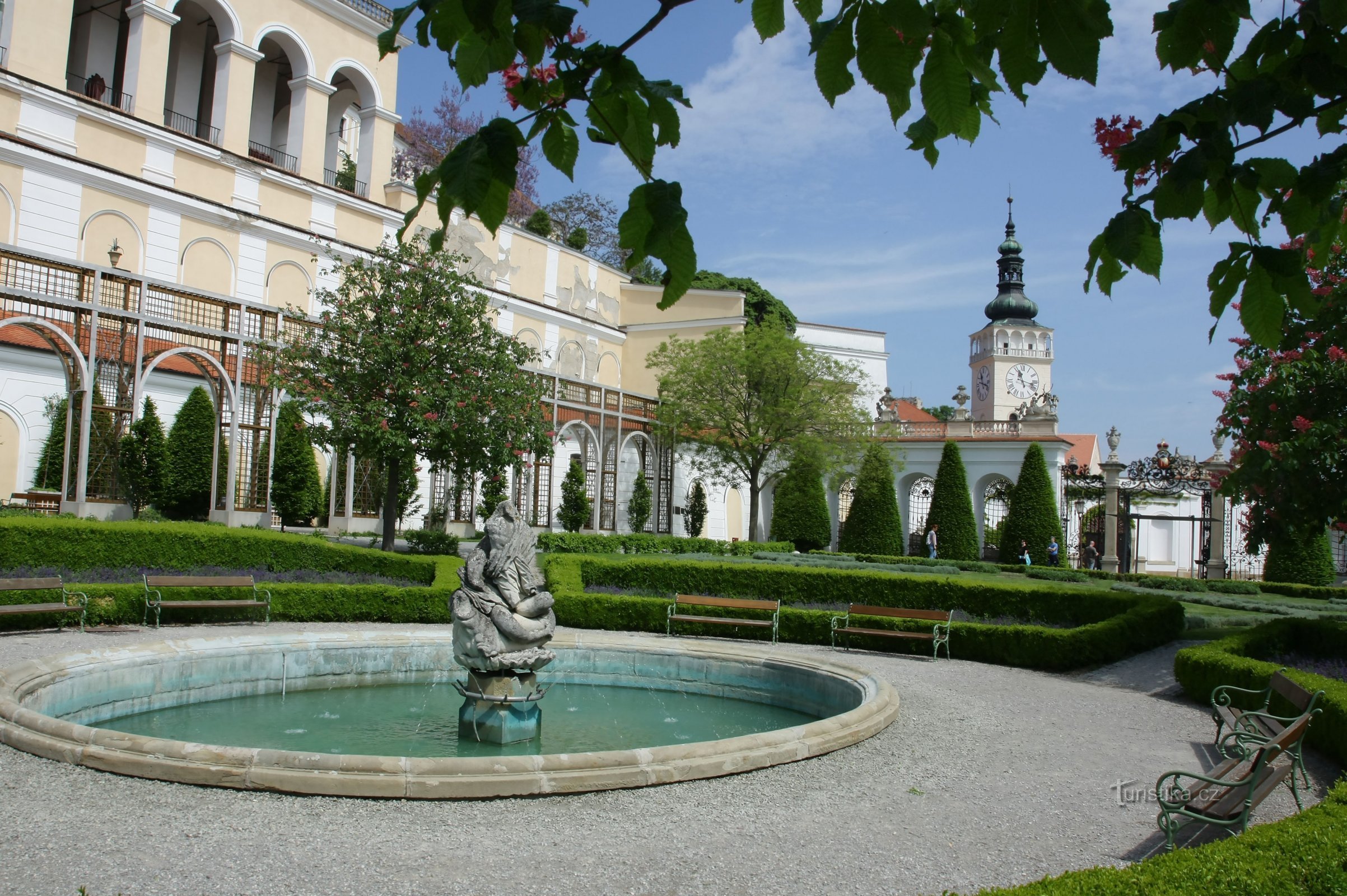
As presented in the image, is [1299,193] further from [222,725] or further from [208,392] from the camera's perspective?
[208,392]

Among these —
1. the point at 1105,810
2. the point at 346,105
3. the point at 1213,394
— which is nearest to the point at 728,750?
the point at 1105,810

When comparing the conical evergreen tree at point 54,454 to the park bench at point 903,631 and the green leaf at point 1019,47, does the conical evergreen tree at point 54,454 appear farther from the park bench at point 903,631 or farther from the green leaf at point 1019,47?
the green leaf at point 1019,47

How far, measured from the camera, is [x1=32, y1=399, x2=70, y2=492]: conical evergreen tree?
69.5 feet

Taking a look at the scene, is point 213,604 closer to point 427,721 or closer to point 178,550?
point 178,550

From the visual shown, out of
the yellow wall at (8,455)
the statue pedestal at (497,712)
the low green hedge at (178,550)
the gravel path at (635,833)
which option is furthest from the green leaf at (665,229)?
the yellow wall at (8,455)

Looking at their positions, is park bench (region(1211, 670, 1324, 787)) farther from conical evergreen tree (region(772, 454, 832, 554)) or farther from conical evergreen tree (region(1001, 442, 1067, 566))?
conical evergreen tree (region(772, 454, 832, 554))

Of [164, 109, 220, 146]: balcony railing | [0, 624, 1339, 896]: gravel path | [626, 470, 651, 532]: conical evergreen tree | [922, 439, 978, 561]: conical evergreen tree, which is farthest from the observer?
[922, 439, 978, 561]: conical evergreen tree

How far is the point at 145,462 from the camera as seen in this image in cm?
1969

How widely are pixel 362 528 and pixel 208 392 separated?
502 cm

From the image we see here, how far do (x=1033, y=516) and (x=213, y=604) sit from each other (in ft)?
A: 88.5

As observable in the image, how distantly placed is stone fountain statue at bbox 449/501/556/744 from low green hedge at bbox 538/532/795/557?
51.1ft

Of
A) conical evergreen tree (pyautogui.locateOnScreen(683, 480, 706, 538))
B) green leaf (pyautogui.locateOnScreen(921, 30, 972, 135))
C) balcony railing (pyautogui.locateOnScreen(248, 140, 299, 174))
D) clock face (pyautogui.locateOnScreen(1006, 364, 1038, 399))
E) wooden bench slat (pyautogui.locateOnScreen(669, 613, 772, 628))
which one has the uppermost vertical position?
clock face (pyautogui.locateOnScreen(1006, 364, 1038, 399))

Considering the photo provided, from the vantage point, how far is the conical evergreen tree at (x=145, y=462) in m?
19.5

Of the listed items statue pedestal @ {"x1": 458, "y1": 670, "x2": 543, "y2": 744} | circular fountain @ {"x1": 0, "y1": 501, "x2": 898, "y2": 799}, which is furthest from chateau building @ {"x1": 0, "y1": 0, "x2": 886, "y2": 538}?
statue pedestal @ {"x1": 458, "y1": 670, "x2": 543, "y2": 744}
